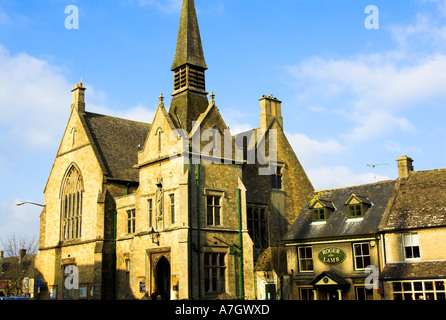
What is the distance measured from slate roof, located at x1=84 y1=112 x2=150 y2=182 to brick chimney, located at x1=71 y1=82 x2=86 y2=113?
28.5 inches

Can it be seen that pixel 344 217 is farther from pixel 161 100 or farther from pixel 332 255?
pixel 161 100

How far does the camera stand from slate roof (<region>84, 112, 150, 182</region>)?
133 ft

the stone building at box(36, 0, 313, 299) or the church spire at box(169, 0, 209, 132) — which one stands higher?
the church spire at box(169, 0, 209, 132)

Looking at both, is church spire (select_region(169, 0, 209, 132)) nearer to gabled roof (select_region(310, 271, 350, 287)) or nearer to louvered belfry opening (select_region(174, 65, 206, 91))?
louvered belfry opening (select_region(174, 65, 206, 91))

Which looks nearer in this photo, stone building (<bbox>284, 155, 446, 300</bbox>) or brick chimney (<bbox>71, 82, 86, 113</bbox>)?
stone building (<bbox>284, 155, 446, 300</bbox>)

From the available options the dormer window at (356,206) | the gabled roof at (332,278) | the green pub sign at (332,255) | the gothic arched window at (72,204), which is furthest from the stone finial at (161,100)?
the gabled roof at (332,278)

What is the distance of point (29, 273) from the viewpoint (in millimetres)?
75438

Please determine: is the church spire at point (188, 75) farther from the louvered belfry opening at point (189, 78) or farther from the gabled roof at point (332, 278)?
the gabled roof at point (332, 278)

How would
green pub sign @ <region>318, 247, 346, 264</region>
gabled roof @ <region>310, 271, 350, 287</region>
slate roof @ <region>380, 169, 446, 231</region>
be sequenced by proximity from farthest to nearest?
green pub sign @ <region>318, 247, 346, 264</region> < gabled roof @ <region>310, 271, 350, 287</region> < slate roof @ <region>380, 169, 446, 231</region>

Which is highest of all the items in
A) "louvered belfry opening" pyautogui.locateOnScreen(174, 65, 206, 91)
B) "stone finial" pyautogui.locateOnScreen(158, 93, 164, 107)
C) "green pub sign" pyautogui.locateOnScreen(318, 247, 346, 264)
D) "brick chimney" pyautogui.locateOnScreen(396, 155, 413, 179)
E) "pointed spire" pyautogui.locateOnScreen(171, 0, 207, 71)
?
"pointed spire" pyautogui.locateOnScreen(171, 0, 207, 71)

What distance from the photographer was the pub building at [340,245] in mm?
29938

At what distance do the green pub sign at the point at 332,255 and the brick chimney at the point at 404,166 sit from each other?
6.60 m

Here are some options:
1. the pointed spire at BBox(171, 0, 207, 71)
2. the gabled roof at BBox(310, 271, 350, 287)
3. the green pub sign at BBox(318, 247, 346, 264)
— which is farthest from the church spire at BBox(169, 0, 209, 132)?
the gabled roof at BBox(310, 271, 350, 287)

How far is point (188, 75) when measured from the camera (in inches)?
1457
